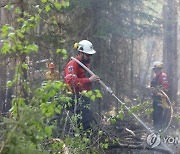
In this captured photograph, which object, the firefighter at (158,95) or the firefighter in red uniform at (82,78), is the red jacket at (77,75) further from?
the firefighter at (158,95)

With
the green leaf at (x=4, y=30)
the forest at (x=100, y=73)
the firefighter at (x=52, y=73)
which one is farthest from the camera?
the firefighter at (x=52, y=73)

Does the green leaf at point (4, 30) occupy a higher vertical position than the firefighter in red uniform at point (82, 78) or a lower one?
higher

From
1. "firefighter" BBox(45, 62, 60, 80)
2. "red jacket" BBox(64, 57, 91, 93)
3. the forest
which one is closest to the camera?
the forest

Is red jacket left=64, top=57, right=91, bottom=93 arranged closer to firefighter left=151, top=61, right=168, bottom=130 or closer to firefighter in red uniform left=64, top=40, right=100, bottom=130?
firefighter in red uniform left=64, top=40, right=100, bottom=130

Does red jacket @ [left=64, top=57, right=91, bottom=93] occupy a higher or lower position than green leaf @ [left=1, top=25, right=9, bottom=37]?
lower

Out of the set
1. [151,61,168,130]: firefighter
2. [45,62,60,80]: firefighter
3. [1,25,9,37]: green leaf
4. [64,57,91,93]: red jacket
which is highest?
[1,25,9,37]: green leaf

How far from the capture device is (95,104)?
11.9m

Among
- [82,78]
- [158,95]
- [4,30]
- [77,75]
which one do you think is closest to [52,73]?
[77,75]

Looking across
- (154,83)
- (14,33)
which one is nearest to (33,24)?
(14,33)

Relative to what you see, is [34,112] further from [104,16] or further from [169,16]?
[169,16]

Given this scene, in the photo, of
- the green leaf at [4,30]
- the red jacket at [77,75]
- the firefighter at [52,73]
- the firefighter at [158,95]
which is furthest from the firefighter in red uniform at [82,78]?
the firefighter at [158,95]

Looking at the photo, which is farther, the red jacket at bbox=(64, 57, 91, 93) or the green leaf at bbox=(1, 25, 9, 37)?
the red jacket at bbox=(64, 57, 91, 93)

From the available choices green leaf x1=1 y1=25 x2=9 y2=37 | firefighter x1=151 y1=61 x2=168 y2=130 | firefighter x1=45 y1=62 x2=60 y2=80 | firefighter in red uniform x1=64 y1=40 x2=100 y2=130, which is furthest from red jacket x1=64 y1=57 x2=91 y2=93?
firefighter x1=151 y1=61 x2=168 y2=130

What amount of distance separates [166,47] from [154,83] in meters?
4.94
